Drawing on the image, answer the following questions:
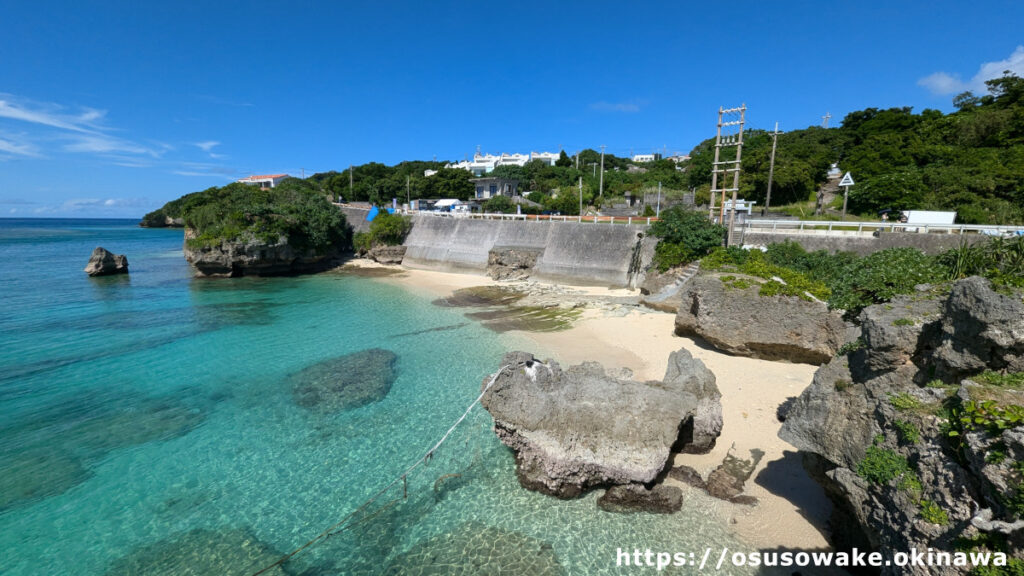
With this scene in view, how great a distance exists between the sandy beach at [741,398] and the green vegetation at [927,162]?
21.2 m

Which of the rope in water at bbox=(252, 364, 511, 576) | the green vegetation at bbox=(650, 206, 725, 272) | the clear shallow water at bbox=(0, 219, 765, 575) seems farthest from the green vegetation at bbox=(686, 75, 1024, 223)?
the rope in water at bbox=(252, 364, 511, 576)

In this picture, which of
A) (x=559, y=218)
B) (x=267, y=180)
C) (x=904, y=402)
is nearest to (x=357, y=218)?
(x=559, y=218)

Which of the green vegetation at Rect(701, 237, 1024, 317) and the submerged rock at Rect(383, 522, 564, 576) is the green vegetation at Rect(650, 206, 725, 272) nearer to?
the green vegetation at Rect(701, 237, 1024, 317)

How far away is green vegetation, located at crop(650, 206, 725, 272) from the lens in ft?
67.4

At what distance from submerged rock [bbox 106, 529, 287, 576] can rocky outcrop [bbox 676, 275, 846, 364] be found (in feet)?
43.3

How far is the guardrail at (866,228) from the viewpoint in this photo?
54.5 ft

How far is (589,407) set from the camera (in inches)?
302

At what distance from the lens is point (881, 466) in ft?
15.6

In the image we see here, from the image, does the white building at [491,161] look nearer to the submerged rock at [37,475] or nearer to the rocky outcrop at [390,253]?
the rocky outcrop at [390,253]

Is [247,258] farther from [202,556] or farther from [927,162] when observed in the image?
[927,162]

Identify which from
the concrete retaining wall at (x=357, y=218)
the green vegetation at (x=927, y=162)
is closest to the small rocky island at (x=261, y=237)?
the concrete retaining wall at (x=357, y=218)

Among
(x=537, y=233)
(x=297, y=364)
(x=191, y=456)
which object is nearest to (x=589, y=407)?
(x=191, y=456)

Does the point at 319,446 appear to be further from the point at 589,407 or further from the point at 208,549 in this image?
the point at 589,407

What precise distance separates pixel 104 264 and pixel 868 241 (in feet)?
171
